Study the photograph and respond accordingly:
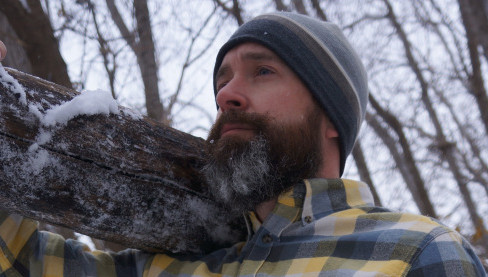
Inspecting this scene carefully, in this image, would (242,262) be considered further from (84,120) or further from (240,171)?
(84,120)

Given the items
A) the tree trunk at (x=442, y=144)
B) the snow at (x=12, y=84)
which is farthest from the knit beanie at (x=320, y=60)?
the tree trunk at (x=442, y=144)

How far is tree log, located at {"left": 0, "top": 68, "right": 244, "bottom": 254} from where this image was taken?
114 centimetres

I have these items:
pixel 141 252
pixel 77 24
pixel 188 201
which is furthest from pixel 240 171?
pixel 77 24

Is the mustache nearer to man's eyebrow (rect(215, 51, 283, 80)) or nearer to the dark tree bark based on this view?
man's eyebrow (rect(215, 51, 283, 80))

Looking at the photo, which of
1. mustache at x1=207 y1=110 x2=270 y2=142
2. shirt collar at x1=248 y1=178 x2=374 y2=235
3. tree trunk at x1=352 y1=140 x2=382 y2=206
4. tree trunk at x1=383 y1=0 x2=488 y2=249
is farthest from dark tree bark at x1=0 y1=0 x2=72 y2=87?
tree trunk at x1=383 y1=0 x2=488 y2=249

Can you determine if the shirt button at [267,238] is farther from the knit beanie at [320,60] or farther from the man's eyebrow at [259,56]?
the man's eyebrow at [259,56]

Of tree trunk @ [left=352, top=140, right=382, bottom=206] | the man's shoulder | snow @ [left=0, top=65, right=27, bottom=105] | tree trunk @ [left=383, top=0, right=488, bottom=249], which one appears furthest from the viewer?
tree trunk @ [left=383, top=0, right=488, bottom=249]

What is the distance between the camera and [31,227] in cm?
148

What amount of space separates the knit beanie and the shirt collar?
0.33 metres

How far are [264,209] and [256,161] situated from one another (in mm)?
241

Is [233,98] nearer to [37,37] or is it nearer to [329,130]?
[329,130]

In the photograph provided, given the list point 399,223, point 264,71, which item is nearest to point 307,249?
point 399,223

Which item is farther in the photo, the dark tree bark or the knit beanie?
the dark tree bark

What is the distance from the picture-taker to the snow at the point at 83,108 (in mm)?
1191
